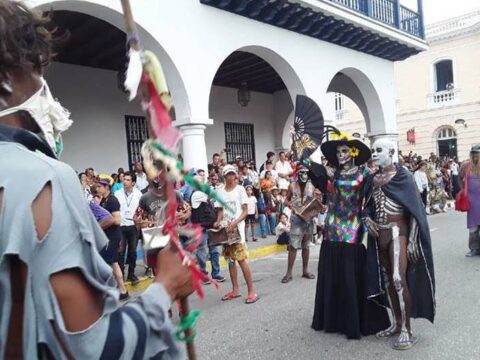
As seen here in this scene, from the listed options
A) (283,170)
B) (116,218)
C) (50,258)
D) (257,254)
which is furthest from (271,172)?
(50,258)

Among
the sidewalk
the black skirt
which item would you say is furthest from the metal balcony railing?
the black skirt

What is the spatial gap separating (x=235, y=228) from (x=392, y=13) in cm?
1115

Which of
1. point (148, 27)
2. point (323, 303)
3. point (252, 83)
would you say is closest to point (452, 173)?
point (252, 83)

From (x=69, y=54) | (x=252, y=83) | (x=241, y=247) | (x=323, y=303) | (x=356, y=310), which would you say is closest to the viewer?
(x=356, y=310)

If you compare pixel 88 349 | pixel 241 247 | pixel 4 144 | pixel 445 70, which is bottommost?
pixel 241 247

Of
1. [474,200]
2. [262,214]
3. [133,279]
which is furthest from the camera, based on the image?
[262,214]

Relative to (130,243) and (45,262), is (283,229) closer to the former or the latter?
(130,243)

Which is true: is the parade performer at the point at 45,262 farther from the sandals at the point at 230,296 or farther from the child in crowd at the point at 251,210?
the child in crowd at the point at 251,210

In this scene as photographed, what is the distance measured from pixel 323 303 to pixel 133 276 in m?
3.53

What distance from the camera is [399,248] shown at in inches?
153

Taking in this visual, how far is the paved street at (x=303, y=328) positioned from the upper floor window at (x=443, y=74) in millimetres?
22916

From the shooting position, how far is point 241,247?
571 cm

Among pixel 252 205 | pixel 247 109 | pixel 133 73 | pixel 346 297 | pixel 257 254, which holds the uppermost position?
pixel 247 109

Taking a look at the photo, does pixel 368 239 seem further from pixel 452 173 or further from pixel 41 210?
pixel 452 173
